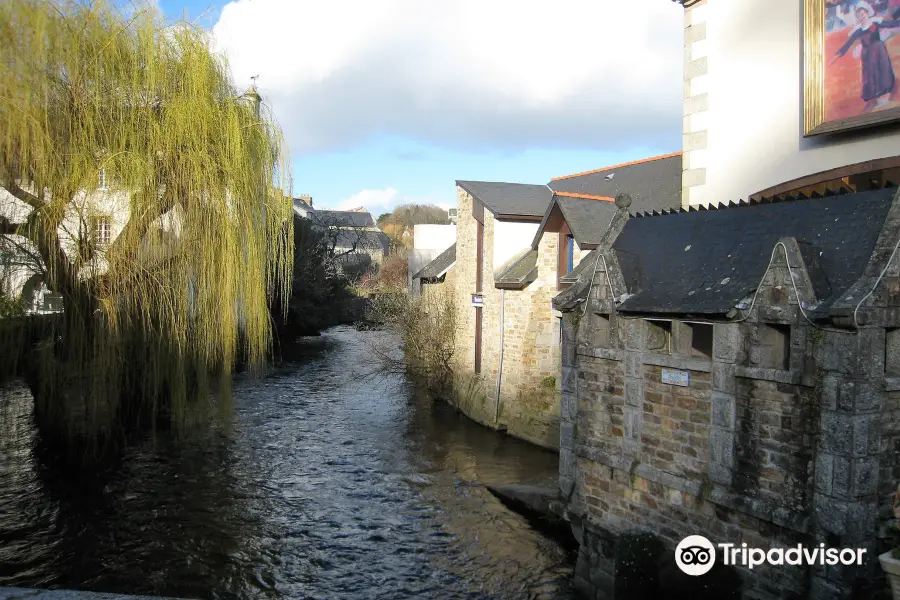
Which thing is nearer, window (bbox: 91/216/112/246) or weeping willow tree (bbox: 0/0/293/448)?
weeping willow tree (bbox: 0/0/293/448)

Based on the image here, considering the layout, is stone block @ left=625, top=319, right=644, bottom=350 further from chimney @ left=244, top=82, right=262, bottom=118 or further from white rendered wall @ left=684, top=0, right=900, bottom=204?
chimney @ left=244, top=82, right=262, bottom=118

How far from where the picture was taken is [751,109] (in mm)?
9570

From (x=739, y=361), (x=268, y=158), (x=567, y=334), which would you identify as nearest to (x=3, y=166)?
(x=268, y=158)

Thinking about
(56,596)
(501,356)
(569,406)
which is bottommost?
(56,596)

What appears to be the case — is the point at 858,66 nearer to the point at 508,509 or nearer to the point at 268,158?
the point at 268,158

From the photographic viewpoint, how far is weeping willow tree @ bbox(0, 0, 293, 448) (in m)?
7.54

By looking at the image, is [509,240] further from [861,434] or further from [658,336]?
[861,434]

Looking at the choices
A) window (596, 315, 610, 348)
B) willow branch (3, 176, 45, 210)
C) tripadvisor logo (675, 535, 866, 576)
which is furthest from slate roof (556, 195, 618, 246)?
willow branch (3, 176, 45, 210)

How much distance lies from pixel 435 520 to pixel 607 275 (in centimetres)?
553

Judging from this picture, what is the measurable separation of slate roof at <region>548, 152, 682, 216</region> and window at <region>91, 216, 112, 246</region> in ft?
31.0

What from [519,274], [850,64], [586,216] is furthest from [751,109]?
[519,274]

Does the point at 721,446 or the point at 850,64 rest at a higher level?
the point at 850,64

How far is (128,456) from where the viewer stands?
13195 millimetres

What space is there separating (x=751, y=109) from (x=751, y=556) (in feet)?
20.1
